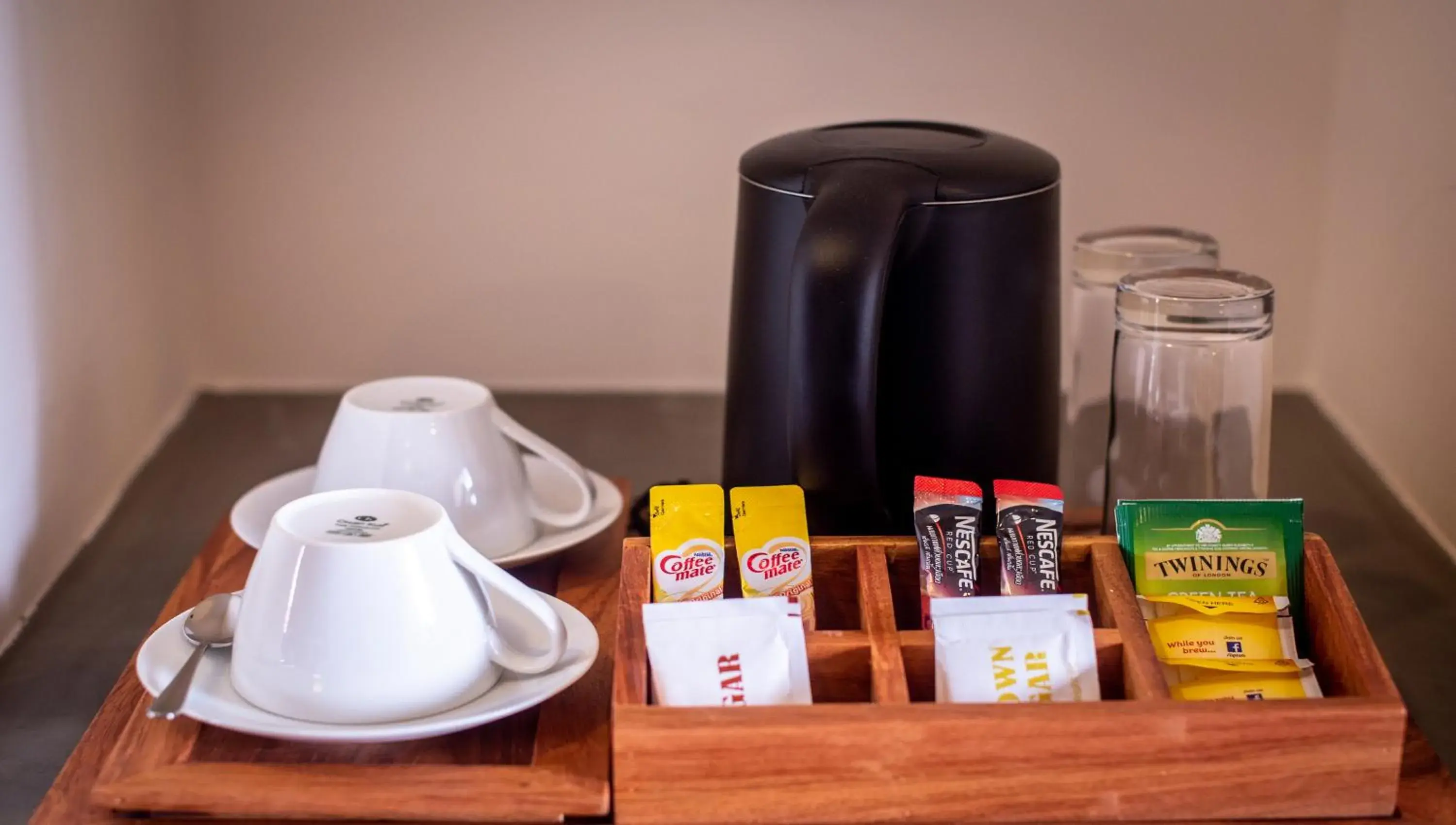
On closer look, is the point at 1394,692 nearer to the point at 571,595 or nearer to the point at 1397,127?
the point at 571,595

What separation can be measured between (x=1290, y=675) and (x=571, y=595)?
15.4 inches

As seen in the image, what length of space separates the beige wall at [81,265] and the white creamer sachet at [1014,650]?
21.4 inches

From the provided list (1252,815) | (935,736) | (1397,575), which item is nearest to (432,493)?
(935,736)

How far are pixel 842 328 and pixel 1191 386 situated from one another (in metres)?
0.25

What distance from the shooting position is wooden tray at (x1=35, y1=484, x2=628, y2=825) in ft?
1.92

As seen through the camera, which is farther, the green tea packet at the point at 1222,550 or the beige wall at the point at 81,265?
the beige wall at the point at 81,265

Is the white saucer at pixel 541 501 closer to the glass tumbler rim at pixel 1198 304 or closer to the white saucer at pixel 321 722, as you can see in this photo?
the white saucer at pixel 321 722

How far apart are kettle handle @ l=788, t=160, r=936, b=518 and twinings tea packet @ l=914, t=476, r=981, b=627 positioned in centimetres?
3

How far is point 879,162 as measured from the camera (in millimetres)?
735

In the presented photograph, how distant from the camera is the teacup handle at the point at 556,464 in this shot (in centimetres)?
81

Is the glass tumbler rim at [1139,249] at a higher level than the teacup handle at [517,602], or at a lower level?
higher

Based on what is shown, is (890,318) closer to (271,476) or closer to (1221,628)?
(1221,628)

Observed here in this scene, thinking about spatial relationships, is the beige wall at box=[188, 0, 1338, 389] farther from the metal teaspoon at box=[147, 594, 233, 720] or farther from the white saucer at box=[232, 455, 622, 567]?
the metal teaspoon at box=[147, 594, 233, 720]

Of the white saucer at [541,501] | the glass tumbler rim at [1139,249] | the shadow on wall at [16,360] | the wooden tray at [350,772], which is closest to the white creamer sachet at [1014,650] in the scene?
the wooden tray at [350,772]
